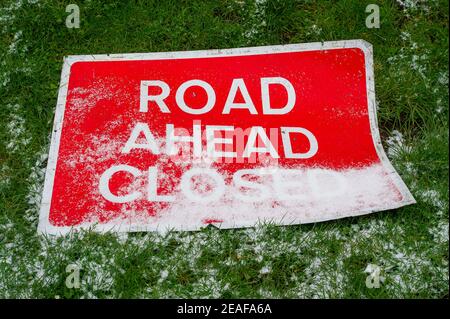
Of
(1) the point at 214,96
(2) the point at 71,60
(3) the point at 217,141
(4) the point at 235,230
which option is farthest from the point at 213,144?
(2) the point at 71,60

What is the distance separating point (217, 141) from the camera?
2922mm

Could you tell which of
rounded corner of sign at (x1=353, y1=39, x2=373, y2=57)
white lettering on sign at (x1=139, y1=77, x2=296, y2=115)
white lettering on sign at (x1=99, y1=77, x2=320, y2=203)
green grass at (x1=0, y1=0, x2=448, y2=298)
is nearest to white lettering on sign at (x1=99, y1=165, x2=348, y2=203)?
white lettering on sign at (x1=99, y1=77, x2=320, y2=203)

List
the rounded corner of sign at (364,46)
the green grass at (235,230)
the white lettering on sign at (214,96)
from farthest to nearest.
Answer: the rounded corner of sign at (364,46)
the white lettering on sign at (214,96)
the green grass at (235,230)

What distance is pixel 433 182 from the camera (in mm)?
2779

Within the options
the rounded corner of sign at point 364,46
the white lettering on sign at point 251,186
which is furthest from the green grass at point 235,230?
the white lettering on sign at point 251,186

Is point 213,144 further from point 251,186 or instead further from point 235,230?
point 235,230

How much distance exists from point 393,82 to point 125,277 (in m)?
1.84

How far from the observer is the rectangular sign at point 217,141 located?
2732 millimetres

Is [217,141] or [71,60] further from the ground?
[71,60]

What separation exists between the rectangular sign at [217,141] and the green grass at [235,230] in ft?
0.28

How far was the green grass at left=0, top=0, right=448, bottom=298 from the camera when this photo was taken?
8.38ft

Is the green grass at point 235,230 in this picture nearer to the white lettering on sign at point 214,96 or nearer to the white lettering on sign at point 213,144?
the white lettering on sign at point 213,144

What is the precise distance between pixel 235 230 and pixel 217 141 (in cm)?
52

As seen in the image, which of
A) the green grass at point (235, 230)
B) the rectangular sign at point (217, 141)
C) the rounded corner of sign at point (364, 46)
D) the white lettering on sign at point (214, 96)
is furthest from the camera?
the rounded corner of sign at point (364, 46)
